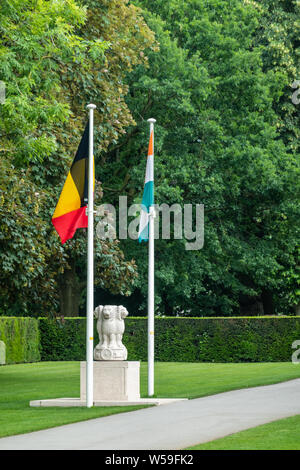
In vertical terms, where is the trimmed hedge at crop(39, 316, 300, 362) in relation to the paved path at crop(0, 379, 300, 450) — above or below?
above

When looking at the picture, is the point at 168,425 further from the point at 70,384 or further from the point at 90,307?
the point at 70,384

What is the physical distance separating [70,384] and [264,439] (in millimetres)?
13860

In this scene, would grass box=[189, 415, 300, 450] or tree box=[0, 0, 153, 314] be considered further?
tree box=[0, 0, 153, 314]

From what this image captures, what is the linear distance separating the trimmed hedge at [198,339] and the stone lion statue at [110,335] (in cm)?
1772

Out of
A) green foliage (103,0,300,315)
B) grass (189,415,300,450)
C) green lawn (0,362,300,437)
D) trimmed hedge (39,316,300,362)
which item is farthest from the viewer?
green foliage (103,0,300,315)

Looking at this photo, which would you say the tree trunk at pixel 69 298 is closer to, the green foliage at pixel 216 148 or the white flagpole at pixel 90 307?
the green foliage at pixel 216 148

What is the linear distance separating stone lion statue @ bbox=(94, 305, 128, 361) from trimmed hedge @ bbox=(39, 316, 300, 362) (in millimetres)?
17722

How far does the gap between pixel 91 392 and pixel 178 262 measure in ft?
71.5

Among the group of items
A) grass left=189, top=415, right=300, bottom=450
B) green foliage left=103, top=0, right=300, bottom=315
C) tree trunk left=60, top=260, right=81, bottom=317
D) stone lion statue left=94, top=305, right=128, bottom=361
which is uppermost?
green foliage left=103, top=0, right=300, bottom=315

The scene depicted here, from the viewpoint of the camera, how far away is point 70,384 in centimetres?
2533

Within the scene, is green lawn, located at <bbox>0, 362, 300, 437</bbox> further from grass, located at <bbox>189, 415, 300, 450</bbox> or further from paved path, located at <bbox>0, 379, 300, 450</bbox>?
grass, located at <bbox>189, 415, 300, 450</bbox>

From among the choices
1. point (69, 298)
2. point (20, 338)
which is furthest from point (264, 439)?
point (69, 298)

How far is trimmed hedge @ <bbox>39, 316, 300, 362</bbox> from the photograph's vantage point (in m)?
37.2

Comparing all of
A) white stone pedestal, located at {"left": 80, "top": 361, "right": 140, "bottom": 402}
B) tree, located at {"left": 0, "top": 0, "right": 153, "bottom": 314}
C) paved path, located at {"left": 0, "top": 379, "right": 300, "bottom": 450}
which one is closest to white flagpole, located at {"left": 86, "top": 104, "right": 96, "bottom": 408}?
white stone pedestal, located at {"left": 80, "top": 361, "right": 140, "bottom": 402}
